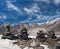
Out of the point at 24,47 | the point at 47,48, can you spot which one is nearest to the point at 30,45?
the point at 24,47

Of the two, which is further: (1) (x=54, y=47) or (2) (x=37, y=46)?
(2) (x=37, y=46)

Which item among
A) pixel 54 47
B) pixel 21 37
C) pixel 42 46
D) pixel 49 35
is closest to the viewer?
pixel 54 47

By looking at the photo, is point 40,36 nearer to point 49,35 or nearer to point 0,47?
point 49,35

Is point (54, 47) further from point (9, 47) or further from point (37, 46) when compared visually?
point (9, 47)

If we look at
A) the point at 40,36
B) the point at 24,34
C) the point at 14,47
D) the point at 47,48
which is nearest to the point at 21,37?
the point at 24,34

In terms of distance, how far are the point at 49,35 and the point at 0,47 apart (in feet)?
62.3

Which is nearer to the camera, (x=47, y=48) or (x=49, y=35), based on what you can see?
(x=47, y=48)

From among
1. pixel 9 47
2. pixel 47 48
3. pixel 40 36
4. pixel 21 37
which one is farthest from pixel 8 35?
pixel 47 48

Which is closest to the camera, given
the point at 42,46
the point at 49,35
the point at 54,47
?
the point at 54,47

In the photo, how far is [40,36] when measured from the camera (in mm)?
78625

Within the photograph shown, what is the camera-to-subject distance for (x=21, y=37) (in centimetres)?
8369

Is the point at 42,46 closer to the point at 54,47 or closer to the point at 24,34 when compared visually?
the point at 54,47

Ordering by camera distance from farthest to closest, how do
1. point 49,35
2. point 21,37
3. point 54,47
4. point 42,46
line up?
1. point 21,37
2. point 49,35
3. point 42,46
4. point 54,47

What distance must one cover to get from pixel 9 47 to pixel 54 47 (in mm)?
12981
